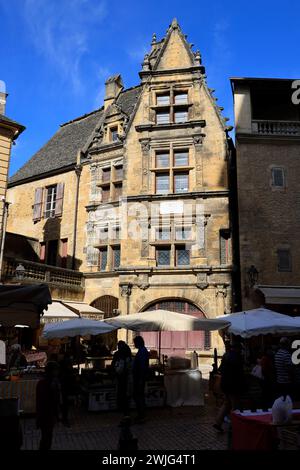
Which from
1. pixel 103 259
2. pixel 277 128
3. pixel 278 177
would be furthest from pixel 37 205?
pixel 277 128

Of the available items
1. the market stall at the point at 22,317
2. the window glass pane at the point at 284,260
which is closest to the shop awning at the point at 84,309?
the market stall at the point at 22,317

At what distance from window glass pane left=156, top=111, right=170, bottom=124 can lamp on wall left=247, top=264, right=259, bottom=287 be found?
819 centimetres

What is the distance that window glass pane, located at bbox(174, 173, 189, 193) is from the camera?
59.2 feet

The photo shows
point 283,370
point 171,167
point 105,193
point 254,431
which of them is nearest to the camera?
point 254,431

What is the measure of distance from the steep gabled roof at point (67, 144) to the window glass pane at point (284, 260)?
10.7 m

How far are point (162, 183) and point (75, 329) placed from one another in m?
9.91

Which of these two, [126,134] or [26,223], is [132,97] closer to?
[126,134]

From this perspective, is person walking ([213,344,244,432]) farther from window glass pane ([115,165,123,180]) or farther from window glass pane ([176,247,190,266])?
window glass pane ([115,165,123,180])

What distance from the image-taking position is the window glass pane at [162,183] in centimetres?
1823

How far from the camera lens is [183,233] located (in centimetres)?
1744

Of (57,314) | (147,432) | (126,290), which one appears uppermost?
(126,290)

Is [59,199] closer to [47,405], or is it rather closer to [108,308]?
[108,308]

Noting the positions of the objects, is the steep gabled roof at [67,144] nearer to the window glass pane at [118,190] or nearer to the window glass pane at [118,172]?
the window glass pane at [118,172]

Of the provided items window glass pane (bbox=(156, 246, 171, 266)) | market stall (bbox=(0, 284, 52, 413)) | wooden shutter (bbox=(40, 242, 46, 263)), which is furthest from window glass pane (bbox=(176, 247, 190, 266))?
market stall (bbox=(0, 284, 52, 413))
